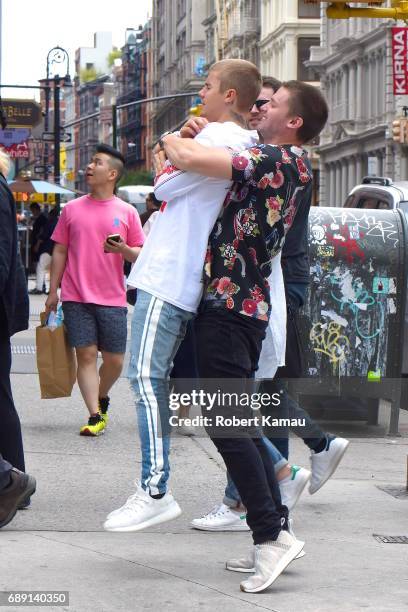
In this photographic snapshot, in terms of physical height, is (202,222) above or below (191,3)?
below

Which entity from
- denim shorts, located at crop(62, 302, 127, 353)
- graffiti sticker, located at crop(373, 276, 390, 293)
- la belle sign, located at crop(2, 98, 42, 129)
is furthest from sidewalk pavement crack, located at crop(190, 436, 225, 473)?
la belle sign, located at crop(2, 98, 42, 129)

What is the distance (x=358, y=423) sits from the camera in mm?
10070

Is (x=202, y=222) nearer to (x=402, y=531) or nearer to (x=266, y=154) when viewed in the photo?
(x=266, y=154)

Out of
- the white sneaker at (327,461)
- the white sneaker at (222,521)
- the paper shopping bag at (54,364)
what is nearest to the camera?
the white sneaker at (222,521)

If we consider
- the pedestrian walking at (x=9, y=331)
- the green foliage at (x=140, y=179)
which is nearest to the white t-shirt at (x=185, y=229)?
the pedestrian walking at (x=9, y=331)

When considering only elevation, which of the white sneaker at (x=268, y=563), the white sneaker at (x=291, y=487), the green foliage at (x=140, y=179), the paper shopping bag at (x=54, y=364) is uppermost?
the green foliage at (x=140, y=179)

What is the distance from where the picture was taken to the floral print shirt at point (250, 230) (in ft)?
15.9

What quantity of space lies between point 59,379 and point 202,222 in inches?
155

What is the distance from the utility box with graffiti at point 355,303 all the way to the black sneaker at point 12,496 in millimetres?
3590

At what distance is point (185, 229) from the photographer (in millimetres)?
4969

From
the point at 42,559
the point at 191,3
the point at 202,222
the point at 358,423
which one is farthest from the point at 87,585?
the point at 191,3

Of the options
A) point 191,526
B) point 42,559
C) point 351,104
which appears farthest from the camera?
point 351,104

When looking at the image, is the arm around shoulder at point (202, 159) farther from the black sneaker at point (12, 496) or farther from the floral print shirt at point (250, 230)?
the black sneaker at point (12, 496)

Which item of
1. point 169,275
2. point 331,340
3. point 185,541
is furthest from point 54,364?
point 169,275
